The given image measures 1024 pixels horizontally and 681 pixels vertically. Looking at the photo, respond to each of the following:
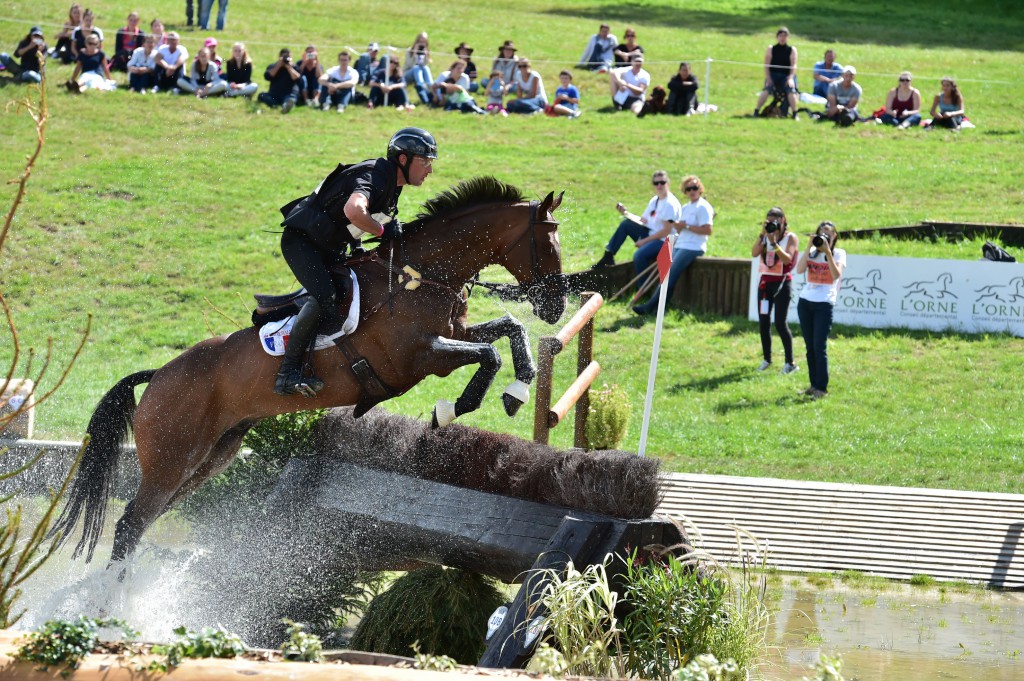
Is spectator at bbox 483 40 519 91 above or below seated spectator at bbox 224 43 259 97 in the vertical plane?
above

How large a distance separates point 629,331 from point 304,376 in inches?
283

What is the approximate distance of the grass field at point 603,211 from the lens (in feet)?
36.8

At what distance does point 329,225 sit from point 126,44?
16.0 meters

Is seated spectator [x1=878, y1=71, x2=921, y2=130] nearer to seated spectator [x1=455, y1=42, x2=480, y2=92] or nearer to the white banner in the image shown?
seated spectator [x1=455, y1=42, x2=480, y2=92]

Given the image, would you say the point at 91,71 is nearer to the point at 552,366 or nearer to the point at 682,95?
the point at 682,95

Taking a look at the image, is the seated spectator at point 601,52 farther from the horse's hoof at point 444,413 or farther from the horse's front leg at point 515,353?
the horse's hoof at point 444,413

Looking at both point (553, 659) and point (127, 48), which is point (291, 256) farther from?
point (127, 48)

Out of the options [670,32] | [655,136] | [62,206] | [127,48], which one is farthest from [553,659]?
[670,32]

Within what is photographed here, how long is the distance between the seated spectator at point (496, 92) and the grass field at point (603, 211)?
0.65 m

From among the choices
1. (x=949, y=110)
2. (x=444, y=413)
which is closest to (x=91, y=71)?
(x=949, y=110)

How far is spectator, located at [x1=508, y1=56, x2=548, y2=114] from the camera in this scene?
2053 cm

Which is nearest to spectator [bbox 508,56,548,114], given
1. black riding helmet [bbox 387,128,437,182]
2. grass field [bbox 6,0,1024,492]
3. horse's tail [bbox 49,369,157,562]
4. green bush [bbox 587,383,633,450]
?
grass field [bbox 6,0,1024,492]

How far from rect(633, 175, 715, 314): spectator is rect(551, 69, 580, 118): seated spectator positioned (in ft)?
24.4

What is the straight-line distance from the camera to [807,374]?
12.4 m
